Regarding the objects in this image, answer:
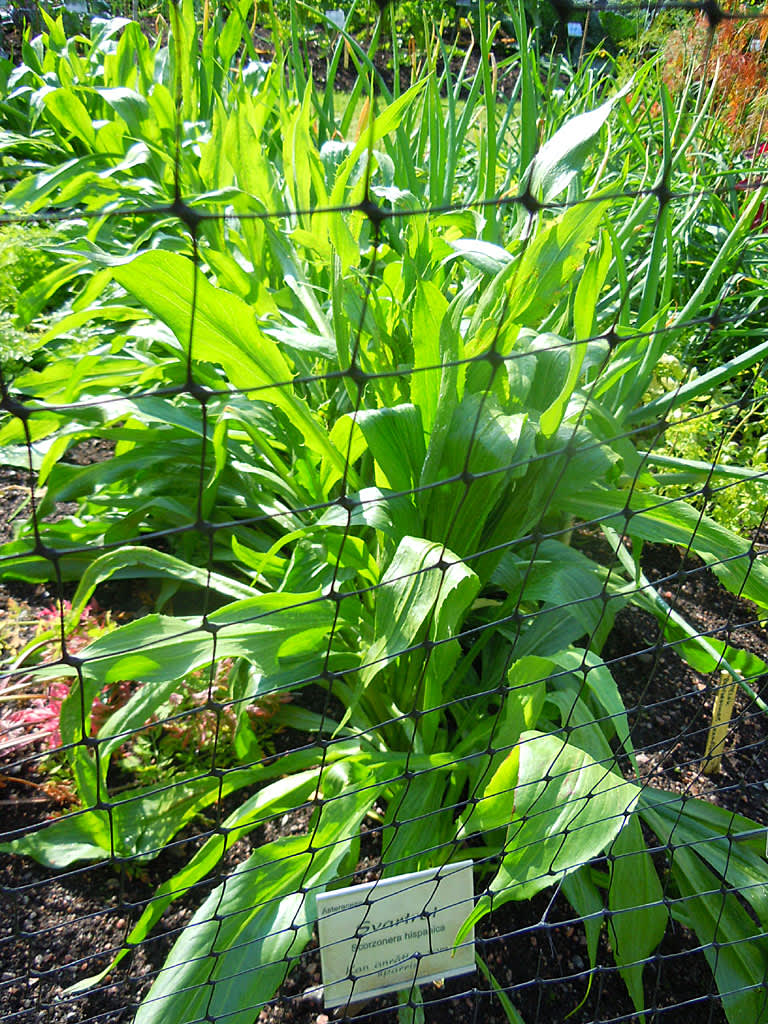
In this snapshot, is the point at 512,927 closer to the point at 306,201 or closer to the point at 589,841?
the point at 589,841

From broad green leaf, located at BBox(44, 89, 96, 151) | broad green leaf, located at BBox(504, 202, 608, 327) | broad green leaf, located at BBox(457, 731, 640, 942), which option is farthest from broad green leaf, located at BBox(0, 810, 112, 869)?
broad green leaf, located at BBox(44, 89, 96, 151)

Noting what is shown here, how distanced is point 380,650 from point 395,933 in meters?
0.30

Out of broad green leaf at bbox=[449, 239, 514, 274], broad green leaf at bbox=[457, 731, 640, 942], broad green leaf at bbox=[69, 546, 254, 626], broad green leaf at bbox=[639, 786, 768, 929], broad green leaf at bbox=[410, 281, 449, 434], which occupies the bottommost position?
broad green leaf at bbox=[639, 786, 768, 929]

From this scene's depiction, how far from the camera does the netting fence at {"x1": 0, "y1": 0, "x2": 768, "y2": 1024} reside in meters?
0.85

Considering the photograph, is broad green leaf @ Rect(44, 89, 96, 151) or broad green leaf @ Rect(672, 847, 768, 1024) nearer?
broad green leaf @ Rect(672, 847, 768, 1024)

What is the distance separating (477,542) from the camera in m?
1.09

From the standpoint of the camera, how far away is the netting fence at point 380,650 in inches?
33.5

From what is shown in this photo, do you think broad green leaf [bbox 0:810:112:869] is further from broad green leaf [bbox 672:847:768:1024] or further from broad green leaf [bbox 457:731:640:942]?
broad green leaf [bbox 672:847:768:1024]

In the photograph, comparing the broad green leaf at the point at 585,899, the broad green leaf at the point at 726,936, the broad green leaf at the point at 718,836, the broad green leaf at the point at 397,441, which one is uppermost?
the broad green leaf at the point at 397,441

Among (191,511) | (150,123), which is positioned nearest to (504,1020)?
(191,511)

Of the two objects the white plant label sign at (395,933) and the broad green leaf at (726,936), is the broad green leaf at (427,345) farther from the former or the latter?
the broad green leaf at (726,936)

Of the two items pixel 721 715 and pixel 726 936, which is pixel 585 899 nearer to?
pixel 726 936

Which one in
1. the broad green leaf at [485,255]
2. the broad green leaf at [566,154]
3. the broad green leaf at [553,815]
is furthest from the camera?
the broad green leaf at [485,255]

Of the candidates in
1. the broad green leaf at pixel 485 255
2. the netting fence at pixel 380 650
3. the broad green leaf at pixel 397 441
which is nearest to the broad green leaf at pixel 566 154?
the netting fence at pixel 380 650
